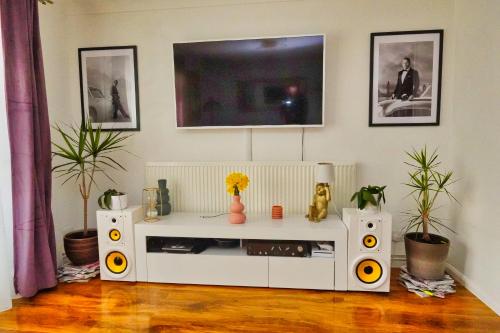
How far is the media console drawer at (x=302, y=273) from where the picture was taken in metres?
2.27

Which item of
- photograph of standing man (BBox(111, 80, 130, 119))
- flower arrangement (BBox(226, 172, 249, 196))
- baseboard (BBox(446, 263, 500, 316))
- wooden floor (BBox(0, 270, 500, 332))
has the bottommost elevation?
wooden floor (BBox(0, 270, 500, 332))

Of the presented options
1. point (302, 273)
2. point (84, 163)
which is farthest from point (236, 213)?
point (84, 163)

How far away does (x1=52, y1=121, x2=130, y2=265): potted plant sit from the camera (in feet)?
8.51

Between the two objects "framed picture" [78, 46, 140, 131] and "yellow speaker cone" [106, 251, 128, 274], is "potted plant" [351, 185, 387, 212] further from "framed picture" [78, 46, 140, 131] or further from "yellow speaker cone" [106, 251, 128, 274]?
"framed picture" [78, 46, 140, 131]

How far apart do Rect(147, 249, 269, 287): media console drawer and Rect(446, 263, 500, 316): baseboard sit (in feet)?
4.76

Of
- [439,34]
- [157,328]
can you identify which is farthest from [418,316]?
[439,34]

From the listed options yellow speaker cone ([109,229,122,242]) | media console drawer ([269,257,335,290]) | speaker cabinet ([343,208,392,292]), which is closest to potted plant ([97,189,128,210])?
yellow speaker cone ([109,229,122,242])

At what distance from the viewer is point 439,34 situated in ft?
8.30

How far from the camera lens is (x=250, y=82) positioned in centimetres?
270

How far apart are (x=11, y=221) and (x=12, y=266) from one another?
1.14ft

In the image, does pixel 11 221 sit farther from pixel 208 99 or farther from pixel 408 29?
pixel 408 29

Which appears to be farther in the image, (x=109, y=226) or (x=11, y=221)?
(x=109, y=226)

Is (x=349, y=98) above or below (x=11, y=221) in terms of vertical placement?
above

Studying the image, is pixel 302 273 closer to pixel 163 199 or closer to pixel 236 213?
pixel 236 213
